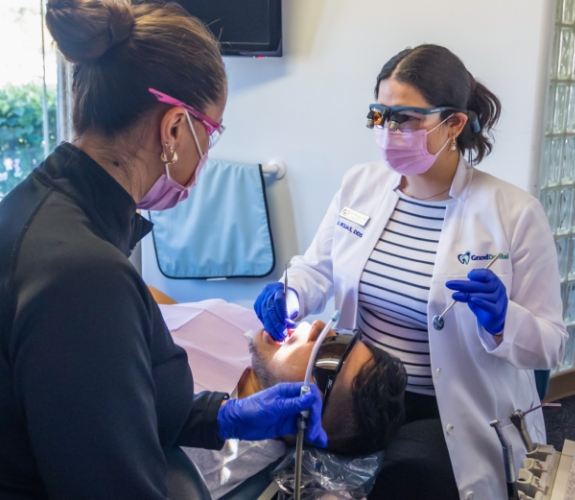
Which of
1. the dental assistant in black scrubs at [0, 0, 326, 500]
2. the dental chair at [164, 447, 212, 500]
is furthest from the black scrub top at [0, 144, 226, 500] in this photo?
the dental chair at [164, 447, 212, 500]

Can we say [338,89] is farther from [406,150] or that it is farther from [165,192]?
[165,192]

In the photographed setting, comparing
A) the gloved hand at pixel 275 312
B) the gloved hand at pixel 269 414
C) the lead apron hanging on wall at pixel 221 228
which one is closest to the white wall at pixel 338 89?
the lead apron hanging on wall at pixel 221 228

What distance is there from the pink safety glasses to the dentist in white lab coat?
635mm

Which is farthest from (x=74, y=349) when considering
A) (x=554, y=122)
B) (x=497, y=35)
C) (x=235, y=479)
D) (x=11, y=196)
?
(x=554, y=122)

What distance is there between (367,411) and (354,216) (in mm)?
607

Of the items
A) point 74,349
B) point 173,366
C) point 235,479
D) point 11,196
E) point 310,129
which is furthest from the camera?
point 310,129

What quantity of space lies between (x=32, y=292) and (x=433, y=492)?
3.72 ft

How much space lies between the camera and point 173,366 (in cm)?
98

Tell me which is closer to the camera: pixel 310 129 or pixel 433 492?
pixel 433 492

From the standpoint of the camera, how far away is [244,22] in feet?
7.53

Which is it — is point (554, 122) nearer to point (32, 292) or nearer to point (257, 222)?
point (257, 222)

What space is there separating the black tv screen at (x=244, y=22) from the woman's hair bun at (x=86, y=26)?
145cm

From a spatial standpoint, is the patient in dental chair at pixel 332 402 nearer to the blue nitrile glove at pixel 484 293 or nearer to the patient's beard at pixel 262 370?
the patient's beard at pixel 262 370

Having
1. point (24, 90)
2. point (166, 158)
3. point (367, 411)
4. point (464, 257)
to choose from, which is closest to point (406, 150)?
point (464, 257)
